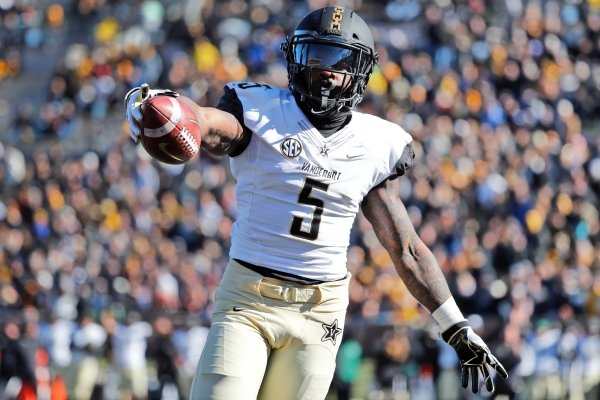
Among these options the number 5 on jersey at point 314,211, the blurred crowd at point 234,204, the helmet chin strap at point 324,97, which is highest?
the helmet chin strap at point 324,97

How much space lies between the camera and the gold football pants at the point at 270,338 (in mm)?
4324

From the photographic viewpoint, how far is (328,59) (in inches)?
180

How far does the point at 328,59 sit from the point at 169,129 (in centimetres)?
95

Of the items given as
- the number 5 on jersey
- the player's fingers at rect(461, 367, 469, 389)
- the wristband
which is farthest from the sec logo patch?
the player's fingers at rect(461, 367, 469, 389)

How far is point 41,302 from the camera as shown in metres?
12.4

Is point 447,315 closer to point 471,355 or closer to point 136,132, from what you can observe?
point 471,355

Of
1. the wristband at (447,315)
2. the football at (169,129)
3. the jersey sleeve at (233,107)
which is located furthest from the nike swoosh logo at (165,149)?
the wristband at (447,315)

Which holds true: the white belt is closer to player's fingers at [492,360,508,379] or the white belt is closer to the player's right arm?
the player's right arm

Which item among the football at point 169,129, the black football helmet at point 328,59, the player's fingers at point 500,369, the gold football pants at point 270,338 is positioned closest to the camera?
the football at point 169,129

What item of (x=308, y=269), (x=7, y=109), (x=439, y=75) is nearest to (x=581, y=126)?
(x=439, y=75)

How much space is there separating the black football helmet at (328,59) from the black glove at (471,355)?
1032 millimetres

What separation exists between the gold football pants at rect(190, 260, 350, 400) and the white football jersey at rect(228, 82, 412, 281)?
0.09 meters

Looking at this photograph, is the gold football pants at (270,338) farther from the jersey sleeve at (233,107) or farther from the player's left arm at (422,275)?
the jersey sleeve at (233,107)

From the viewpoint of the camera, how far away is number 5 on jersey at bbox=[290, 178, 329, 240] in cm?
451
